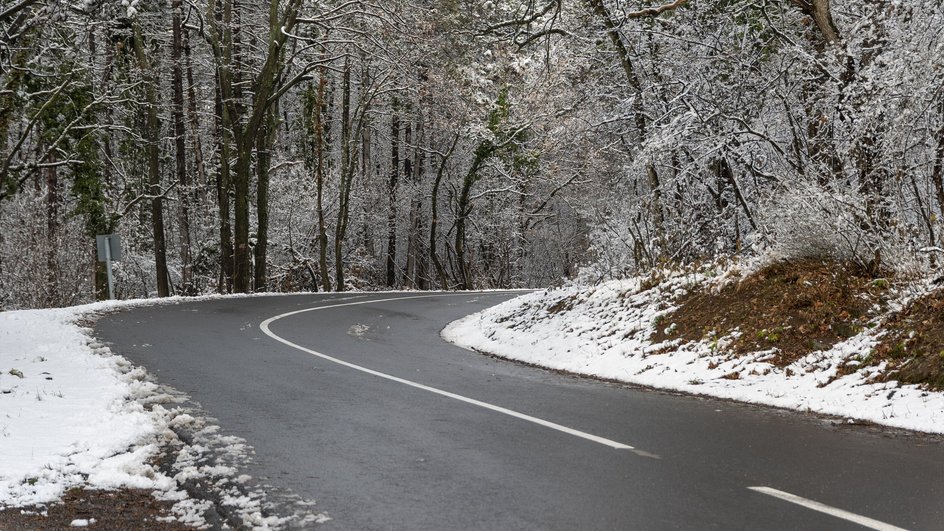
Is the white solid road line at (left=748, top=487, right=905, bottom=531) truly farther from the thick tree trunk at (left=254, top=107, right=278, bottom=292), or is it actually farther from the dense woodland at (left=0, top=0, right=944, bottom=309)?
the thick tree trunk at (left=254, top=107, right=278, bottom=292)

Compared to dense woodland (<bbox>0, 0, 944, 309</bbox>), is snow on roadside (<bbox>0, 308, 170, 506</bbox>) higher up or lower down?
lower down

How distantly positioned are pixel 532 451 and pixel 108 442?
11.2 feet

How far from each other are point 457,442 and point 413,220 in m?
41.4

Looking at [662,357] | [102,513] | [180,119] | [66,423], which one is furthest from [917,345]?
[180,119]

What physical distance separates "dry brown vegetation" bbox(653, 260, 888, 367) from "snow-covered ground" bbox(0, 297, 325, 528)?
21.3ft

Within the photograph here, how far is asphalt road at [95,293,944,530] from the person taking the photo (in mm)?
5266

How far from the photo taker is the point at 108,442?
7250mm

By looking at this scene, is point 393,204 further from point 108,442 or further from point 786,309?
point 108,442

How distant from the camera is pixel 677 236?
17.0 m

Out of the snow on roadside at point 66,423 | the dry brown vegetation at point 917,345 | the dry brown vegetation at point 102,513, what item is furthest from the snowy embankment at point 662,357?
the dry brown vegetation at point 102,513

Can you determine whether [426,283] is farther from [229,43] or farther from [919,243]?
[919,243]

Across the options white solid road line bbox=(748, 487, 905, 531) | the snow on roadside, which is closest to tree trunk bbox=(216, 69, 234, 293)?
the snow on roadside

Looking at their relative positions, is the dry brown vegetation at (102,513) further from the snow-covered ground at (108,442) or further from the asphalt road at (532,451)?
the asphalt road at (532,451)

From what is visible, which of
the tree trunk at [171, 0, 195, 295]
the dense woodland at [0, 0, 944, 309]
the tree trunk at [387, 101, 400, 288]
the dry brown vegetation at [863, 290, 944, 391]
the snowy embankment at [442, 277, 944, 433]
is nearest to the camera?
the snowy embankment at [442, 277, 944, 433]
